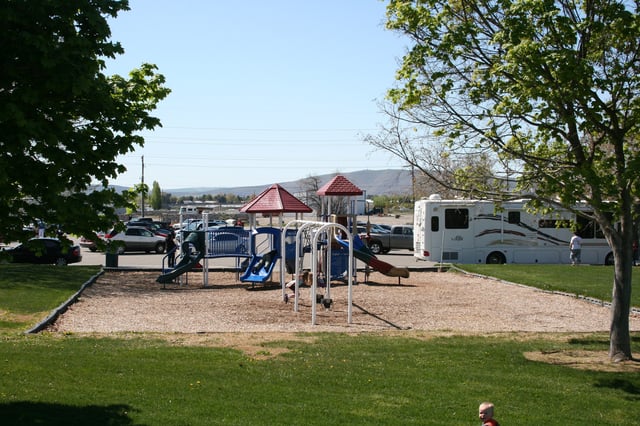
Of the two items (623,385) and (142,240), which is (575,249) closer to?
(142,240)

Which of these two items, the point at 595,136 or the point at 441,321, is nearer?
the point at 595,136

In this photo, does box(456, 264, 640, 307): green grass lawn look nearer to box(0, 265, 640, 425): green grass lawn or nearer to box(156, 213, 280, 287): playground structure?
box(156, 213, 280, 287): playground structure

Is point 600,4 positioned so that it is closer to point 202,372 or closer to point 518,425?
point 518,425

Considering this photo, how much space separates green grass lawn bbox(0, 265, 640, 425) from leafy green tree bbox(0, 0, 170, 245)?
2224 mm

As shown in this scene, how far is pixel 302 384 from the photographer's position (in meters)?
10.0

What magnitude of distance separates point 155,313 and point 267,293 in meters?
5.06

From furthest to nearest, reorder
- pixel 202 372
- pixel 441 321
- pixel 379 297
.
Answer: pixel 379 297 < pixel 441 321 < pixel 202 372

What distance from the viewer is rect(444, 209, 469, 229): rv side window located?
109 feet

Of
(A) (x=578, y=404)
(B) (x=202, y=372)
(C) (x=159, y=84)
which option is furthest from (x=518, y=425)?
(C) (x=159, y=84)

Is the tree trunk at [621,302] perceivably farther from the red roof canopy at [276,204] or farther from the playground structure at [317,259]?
the red roof canopy at [276,204]

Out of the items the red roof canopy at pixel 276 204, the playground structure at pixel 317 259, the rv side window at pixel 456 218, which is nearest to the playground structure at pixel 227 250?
the playground structure at pixel 317 259

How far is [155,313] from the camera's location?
17438 millimetres

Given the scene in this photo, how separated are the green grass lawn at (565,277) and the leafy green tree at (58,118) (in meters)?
15.8

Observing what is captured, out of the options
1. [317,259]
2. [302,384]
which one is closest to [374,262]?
[317,259]
